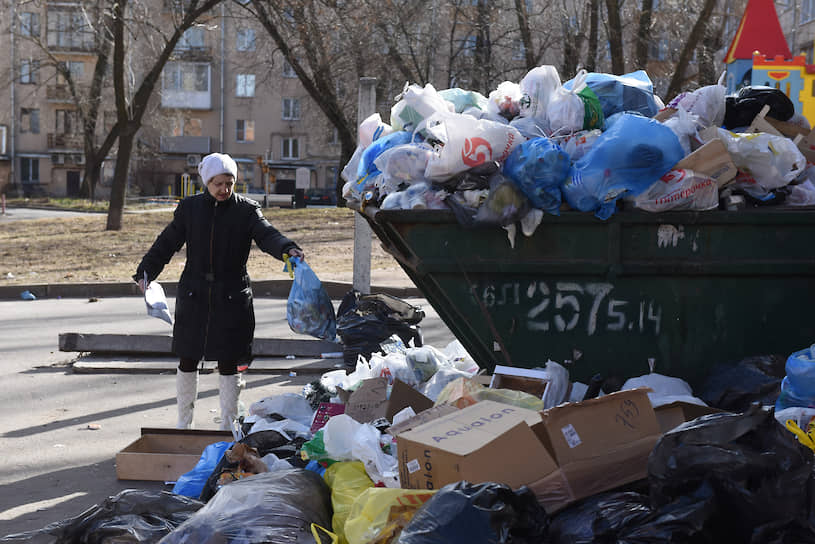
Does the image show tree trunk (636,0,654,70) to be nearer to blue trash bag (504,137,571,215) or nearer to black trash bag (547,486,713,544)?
blue trash bag (504,137,571,215)

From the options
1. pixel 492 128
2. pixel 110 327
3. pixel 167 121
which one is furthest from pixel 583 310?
pixel 167 121

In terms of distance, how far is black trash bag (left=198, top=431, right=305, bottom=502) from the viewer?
374 cm

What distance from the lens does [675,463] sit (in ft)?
9.02

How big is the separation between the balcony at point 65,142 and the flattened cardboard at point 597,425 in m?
49.4

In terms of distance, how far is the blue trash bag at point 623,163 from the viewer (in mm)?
4020

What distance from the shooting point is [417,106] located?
185 inches

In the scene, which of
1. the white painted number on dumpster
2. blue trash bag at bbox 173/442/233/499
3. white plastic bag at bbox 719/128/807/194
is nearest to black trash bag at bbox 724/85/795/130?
white plastic bag at bbox 719/128/807/194

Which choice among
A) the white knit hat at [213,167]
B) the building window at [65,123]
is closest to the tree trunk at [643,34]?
the white knit hat at [213,167]

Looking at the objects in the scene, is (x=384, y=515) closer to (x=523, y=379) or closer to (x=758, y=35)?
(x=523, y=379)

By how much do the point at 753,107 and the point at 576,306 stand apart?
4.89ft

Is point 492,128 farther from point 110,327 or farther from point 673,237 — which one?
point 110,327

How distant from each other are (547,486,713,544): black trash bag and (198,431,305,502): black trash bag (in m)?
1.33

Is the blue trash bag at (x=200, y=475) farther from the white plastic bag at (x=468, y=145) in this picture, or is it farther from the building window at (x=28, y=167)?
the building window at (x=28, y=167)

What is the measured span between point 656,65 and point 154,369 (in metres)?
20.7
